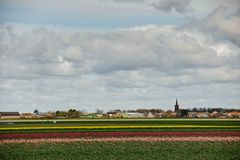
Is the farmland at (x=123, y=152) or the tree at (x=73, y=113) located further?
the tree at (x=73, y=113)

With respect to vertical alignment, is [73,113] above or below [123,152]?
above

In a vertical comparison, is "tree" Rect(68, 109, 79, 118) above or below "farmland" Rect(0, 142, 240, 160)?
above

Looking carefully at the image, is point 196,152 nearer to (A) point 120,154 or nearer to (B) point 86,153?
(A) point 120,154

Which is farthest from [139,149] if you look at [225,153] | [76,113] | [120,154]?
[76,113]

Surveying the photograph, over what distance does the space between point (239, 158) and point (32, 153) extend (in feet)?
42.3

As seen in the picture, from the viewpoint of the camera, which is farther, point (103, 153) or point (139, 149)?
point (139, 149)

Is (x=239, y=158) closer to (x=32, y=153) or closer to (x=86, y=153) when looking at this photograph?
(x=86, y=153)

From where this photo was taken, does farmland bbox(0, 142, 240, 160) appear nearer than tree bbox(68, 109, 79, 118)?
Yes

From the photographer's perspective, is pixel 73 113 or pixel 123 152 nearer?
pixel 123 152

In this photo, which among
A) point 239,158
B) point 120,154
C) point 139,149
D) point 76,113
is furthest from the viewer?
point 76,113

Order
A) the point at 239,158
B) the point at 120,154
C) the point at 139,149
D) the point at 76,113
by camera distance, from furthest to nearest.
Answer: the point at 76,113 → the point at 139,149 → the point at 120,154 → the point at 239,158

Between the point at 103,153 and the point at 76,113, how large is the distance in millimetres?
160609

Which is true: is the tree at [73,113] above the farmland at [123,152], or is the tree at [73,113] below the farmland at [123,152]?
above

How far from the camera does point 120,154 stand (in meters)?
31.1
